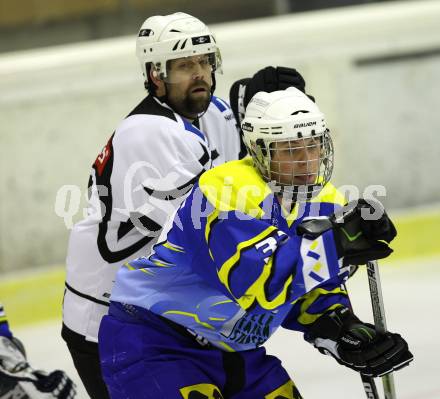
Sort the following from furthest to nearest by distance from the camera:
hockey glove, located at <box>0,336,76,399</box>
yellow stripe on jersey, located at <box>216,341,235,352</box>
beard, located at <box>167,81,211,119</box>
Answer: hockey glove, located at <box>0,336,76,399</box>
beard, located at <box>167,81,211,119</box>
yellow stripe on jersey, located at <box>216,341,235,352</box>

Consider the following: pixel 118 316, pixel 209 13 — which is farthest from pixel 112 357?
pixel 209 13

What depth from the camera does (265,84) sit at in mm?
2992

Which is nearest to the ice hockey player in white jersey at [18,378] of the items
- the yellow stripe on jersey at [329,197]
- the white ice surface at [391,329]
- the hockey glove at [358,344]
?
the white ice surface at [391,329]

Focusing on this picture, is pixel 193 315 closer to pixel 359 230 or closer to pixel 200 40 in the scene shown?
pixel 359 230

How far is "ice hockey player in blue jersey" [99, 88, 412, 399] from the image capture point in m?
2.00

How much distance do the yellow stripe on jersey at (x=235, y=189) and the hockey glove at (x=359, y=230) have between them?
0.47ft

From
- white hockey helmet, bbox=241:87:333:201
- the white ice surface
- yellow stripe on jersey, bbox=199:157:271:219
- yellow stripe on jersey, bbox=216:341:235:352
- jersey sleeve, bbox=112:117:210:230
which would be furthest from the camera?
the white ice surface

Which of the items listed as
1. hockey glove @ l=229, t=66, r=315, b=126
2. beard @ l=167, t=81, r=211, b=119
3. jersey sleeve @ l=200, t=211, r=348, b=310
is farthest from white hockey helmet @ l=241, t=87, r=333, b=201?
hockey glove @ l=229, t=66, r=315, b=126

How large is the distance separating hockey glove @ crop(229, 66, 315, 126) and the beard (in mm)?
214

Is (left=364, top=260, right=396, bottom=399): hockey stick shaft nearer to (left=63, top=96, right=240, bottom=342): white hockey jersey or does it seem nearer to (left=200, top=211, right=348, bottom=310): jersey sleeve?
(left=200, top=211, right=348, bottom=310): jersey sleeve

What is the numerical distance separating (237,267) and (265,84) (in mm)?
1081

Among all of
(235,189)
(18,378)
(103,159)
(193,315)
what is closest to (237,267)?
(235,189)

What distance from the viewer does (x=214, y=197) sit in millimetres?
2094

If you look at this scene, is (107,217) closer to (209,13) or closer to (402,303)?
(402,303)
